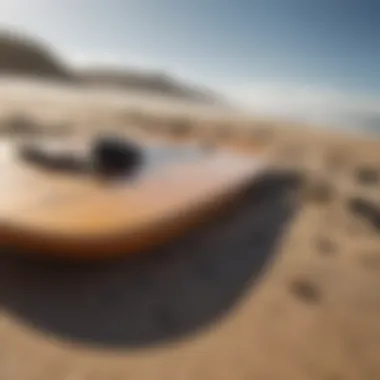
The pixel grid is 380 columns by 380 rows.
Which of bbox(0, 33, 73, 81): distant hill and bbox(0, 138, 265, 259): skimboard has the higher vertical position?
bbox(0, 138, 265, 259): skimboard

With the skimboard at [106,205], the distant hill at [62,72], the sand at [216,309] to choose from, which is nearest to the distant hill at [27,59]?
the distant hill at [62,72]

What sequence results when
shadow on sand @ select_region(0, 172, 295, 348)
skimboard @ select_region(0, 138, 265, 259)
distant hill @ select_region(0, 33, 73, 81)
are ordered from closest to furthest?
1. shadow on sand @ select_region(0, 172, 295, 348)
2. skimboard @ select_region(0, 138, 265, 259)
3. distant hill @ select_region(0, 33, 73, 81)

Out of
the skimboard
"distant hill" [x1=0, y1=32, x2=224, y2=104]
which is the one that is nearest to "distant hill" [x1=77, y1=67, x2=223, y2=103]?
"distant hill" [x1=0, y1=32, x2=224, y2=104]

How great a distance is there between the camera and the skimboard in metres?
1.78

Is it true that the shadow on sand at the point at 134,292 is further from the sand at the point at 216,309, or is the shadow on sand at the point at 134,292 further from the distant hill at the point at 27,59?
the distant hill at the point at 27,59

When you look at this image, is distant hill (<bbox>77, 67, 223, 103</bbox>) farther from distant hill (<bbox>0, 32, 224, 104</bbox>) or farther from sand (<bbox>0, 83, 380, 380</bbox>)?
sand (<bbox>0, 83, 380, 380</bbox>)

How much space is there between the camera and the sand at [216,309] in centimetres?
150

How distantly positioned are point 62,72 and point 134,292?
20.4 metres

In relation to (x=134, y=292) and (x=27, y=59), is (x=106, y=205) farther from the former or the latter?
(x=27, y=59)

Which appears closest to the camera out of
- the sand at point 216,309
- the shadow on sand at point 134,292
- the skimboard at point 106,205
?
the sand at point 216,309

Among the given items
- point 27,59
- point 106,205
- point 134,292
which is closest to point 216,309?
point 134,292

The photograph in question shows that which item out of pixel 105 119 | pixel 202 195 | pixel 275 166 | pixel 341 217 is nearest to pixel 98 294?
pixel 202 195

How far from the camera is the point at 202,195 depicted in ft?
8.04

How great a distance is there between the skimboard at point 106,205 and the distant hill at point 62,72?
14.9 m
